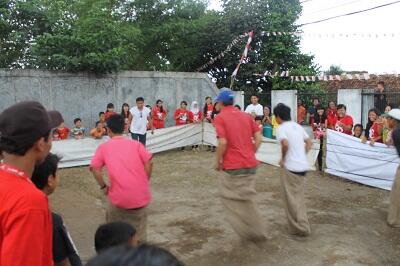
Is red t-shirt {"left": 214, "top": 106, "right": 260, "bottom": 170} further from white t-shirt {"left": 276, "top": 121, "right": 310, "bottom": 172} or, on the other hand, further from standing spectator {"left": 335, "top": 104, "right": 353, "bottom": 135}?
standing spectator {"left": 335, "top": 104, "right": 353, "bottom": 135}

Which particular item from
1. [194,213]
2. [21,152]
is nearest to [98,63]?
→ [194,213]

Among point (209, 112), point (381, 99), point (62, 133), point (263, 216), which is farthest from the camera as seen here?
point (209, 112)

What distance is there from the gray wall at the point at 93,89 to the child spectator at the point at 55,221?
36.7 ft

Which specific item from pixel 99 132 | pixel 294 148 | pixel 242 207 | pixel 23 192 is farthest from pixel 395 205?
pixel 99 132

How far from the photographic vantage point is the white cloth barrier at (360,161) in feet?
25.9

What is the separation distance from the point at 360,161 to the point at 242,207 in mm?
4103

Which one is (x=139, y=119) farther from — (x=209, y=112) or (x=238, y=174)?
(x=238, y=174)

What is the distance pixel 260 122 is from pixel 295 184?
6.70 meters

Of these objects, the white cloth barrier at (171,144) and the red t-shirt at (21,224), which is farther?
the white cloth barrier at (171,144)

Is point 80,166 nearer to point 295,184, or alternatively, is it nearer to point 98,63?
point 98,63

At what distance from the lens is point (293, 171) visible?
219 inches

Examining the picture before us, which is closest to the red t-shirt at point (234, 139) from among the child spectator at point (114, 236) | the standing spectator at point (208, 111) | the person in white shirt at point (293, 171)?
the person in white shirt at point (293, 171)

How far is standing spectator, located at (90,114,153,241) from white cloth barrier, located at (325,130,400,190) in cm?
524

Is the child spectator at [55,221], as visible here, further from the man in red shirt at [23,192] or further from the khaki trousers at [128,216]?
the khaki trousers at [128,216]
